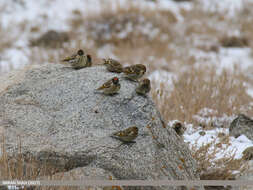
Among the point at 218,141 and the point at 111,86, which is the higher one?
the point at 111,86

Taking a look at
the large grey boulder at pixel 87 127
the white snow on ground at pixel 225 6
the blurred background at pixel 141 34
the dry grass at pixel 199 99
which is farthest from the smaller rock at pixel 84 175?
the white snow on ground at pixel 225 6

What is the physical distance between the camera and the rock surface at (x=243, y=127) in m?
5.49

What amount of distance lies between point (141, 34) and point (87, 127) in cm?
970

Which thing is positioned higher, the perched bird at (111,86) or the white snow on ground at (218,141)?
the perched bird at (111,86)

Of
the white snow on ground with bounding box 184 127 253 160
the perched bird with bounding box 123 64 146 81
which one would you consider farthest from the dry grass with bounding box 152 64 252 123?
the perched bird with bounding box 123 64 146 81

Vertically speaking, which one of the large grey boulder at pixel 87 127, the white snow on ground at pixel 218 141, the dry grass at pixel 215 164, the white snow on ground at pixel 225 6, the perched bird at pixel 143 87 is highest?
the perched bird at pixel 143 87

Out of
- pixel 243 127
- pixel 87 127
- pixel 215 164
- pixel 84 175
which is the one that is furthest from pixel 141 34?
pixel 84 175

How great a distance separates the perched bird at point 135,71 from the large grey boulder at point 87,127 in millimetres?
65

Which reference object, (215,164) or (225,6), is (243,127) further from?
(225,6)

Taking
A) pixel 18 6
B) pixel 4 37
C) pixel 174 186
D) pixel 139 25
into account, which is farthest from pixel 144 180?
pixel 18 6

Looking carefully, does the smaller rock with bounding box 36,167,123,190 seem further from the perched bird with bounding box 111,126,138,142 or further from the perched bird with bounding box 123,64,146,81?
the perched bird with bounding box 123,64,146,81

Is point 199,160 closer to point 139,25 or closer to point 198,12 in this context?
point 139,25

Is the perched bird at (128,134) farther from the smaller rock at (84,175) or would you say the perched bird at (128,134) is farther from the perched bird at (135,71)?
the perched bird at (135,71)

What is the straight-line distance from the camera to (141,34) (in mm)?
13125
